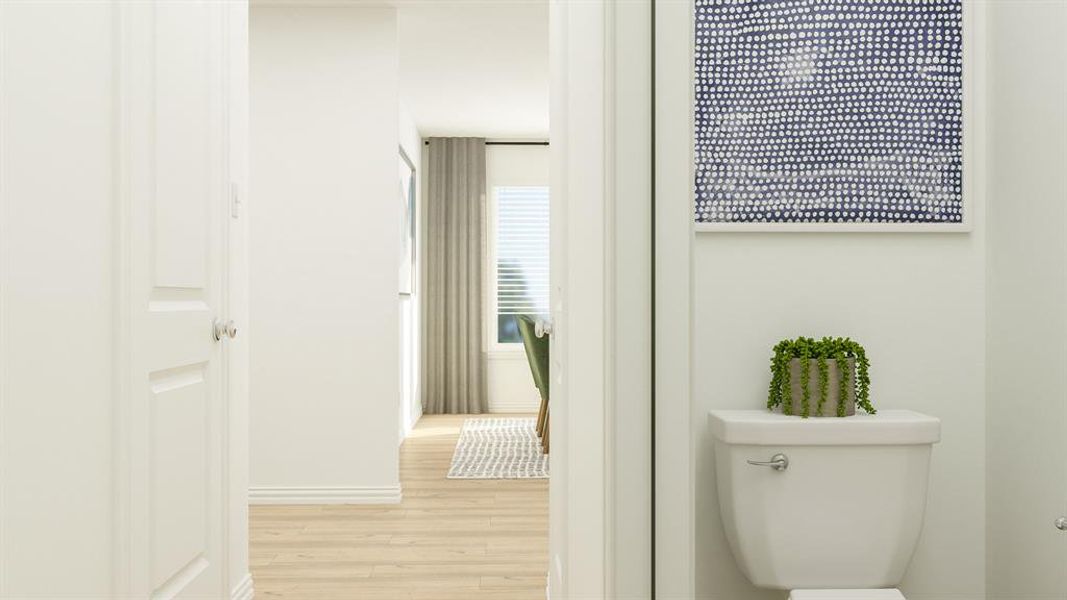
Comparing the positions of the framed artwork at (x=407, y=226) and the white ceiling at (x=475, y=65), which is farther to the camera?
the framed artwork at (x=407, y=226)

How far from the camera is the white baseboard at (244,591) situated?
2.22 m

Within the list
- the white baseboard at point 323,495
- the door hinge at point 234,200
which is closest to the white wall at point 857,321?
the door hinge at point 234,200

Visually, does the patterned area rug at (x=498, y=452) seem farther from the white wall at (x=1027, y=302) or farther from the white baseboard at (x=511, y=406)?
the white wall at (x=1027, y=302)

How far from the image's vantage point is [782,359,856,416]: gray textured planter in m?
1.64

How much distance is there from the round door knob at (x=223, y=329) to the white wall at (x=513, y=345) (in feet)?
15.5

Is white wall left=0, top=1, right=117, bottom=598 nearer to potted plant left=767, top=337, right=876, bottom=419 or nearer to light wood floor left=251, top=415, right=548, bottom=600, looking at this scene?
light wood floor left=251, top=415, right=548, bottom=600

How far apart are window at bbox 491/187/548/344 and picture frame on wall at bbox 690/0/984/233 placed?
202 inches

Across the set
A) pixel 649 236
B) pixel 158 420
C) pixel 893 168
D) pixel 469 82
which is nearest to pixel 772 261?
pixel 893 168

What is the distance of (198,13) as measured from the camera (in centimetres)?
191

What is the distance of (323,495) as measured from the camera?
3561 mm

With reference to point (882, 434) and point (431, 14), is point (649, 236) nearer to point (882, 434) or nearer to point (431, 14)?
point (882, 434)

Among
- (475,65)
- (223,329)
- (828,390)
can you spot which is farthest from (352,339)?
(828,390)

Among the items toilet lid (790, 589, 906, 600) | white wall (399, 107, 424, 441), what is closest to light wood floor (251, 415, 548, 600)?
toilet lid (790, 589, 906, 600)

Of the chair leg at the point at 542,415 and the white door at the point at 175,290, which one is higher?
the white door at the point at 175,290
